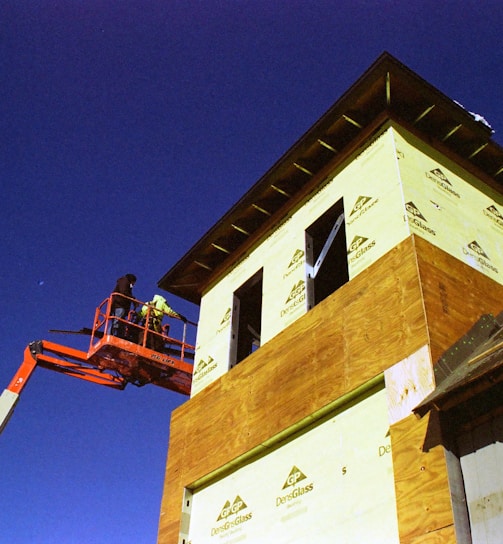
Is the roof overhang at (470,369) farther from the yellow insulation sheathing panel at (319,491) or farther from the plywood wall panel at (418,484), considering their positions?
the yellow insulation sheathing panel at (319,491)

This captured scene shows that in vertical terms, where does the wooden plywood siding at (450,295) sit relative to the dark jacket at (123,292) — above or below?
below

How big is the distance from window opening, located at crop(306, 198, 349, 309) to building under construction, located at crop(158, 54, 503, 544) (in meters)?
0.04

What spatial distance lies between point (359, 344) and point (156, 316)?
10139 mm

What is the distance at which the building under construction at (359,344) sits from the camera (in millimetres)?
6426

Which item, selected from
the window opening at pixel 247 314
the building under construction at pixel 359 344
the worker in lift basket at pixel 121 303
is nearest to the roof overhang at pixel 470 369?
the building under construction at pixel 359 344

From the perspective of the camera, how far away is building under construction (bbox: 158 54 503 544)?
21.1 ft

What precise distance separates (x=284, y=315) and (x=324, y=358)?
195cm

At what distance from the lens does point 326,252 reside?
10.7 meters

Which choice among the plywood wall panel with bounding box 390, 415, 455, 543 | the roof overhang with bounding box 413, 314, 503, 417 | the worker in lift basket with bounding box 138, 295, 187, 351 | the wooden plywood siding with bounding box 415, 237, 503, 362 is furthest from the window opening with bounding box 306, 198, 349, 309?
the worker in lift basket with bounding box 138, 295, 187, 351

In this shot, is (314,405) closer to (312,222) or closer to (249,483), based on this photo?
(249,483)

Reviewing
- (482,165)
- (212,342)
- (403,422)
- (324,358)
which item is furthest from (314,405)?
(482,165)

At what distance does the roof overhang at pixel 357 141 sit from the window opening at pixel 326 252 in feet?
3.00

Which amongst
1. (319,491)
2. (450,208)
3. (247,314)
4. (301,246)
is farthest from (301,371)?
(247,314)

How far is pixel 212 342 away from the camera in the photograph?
40.5 ft
